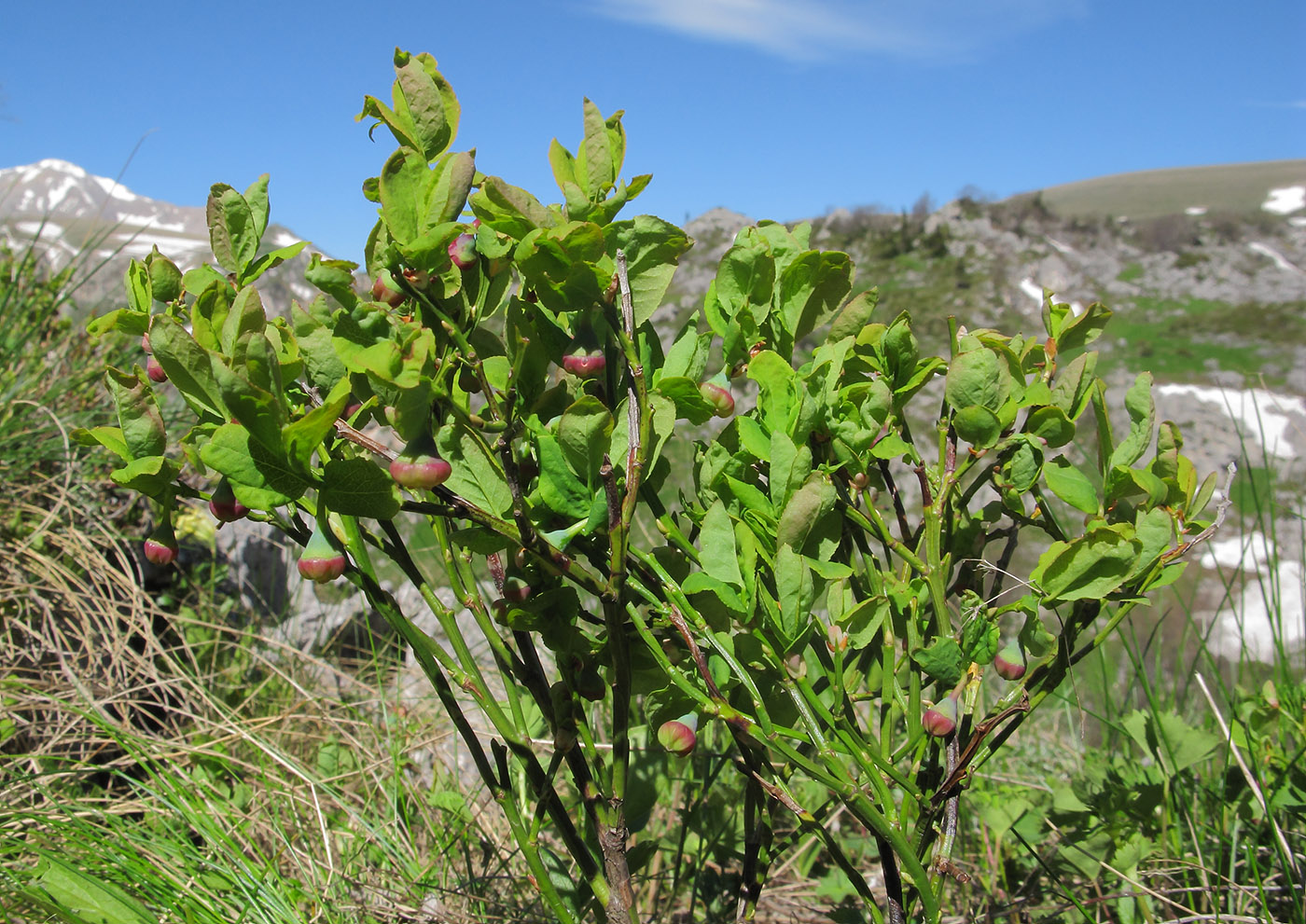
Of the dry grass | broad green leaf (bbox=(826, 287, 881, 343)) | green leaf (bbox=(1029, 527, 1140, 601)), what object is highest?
broad green leaf (bbox=(826, 287, 881, 343))

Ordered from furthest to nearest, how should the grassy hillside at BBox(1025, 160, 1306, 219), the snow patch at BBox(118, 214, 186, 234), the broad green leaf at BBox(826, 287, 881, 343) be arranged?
1. the grassy hillside at BBox(1025, 160, 1306, 219)
2. the snow patch at BBox(118, 214, 186, 234)
3. the broad green leaf at BBox(826, 287, 881, 343)

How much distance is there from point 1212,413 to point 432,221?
1017cm

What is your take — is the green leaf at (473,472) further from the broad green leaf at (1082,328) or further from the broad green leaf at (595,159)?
the broad green leaf at (1082,328)

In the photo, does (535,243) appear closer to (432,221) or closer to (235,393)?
(432,221)

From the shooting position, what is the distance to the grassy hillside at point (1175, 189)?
76.7 feet

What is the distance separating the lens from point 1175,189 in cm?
2828

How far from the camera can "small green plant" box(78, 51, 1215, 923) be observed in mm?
676

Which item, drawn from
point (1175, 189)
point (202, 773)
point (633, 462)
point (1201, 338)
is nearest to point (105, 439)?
point (633, 462)

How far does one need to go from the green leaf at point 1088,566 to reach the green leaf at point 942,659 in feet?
0.31

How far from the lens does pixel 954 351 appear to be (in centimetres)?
84

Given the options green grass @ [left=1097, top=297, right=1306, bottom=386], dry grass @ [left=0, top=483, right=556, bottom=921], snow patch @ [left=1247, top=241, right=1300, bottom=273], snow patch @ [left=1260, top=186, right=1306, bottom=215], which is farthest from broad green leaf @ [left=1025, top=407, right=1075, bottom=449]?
snow patch @ [left=1260, top=186, right=1306, bottom=215]

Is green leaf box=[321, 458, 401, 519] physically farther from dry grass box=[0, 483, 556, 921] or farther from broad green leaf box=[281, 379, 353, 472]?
dry grass box=[0, 483, 556, 921]

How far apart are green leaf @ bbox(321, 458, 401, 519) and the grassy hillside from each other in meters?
22.7

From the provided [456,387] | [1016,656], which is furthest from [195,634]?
[1016,656]
